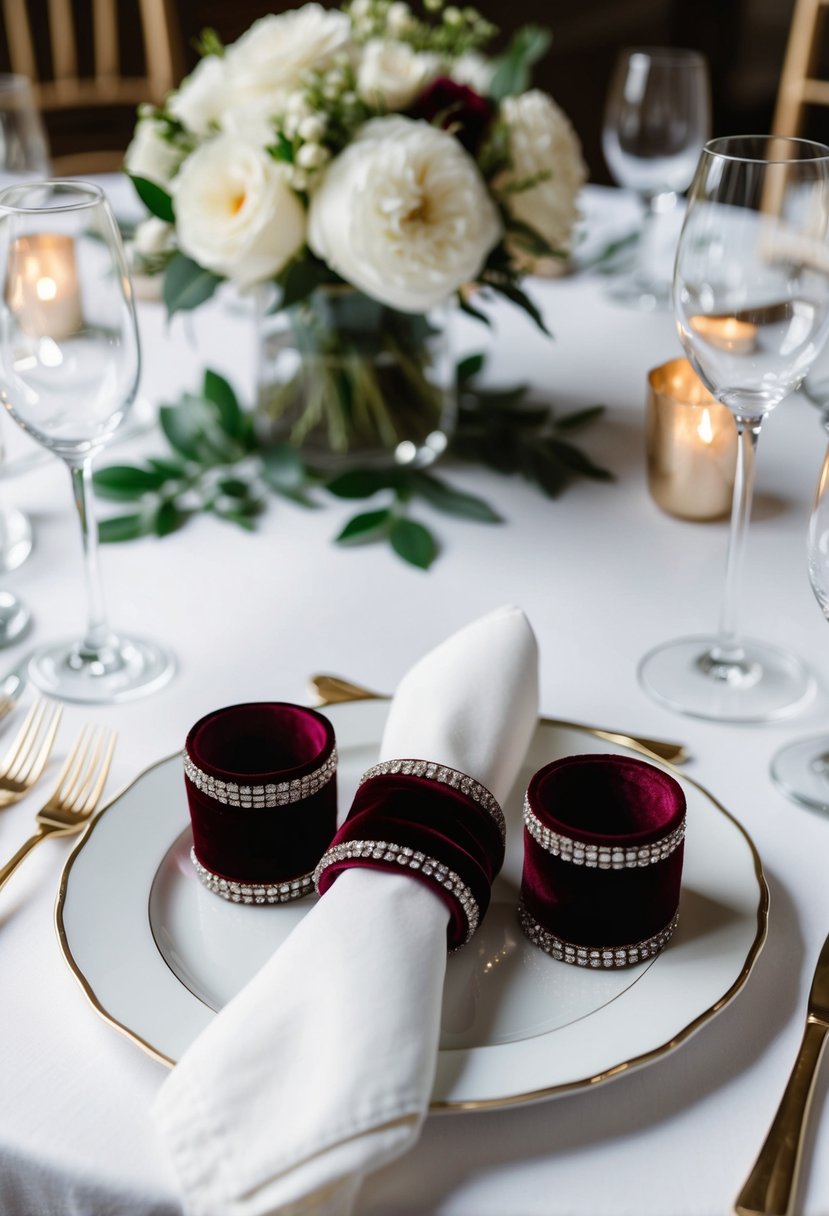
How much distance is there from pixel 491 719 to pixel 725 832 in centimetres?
14

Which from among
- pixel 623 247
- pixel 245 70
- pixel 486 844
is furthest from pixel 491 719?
pixel 623 247

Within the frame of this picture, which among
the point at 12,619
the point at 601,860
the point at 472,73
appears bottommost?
the point at 12,619

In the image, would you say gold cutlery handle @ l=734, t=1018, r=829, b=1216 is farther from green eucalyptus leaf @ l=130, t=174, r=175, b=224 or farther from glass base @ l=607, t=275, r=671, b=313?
glass base @ l=607, t=275, r=671, b=313

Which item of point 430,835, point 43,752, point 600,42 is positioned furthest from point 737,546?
point 600,42

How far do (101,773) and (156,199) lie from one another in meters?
0.55

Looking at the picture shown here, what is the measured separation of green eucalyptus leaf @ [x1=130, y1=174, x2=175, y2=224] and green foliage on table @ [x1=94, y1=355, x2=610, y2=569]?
0.17 m

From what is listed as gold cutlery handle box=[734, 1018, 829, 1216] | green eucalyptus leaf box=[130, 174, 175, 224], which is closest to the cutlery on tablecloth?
gold cutlery handle box=[734, 1018, 829, 1216]

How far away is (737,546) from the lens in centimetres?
86

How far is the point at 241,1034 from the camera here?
1.63ft

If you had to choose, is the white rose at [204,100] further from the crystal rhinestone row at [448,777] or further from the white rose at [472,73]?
the crystal rhinestone row at [448,777]

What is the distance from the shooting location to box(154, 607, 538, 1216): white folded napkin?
462 millimetres

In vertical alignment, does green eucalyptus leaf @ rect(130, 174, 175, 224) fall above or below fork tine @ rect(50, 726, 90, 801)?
above

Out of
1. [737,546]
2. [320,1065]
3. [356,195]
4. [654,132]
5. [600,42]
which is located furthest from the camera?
[600,42]

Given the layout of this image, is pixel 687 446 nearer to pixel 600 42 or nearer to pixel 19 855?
pixel 19 855
